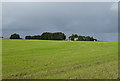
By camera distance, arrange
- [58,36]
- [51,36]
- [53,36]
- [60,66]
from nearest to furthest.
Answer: [60,66]
[53,36]
[51,36]
[58,36]

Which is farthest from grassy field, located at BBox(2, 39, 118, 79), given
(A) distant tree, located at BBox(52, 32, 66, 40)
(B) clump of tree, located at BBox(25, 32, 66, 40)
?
(A) distant tree, located at BBox(52, 32, 66, 40)

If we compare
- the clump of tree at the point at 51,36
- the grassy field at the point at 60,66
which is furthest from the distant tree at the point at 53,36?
the grassy field at the point at 60,66

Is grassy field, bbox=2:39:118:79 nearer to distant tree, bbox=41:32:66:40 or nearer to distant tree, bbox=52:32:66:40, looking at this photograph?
distant tree, bbox=41:32:66:40

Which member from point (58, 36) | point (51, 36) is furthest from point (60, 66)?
point (58, 36)

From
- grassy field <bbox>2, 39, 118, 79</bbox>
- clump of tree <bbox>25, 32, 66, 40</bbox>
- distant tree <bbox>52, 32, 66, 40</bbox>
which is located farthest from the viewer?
distant tree <bbox>52, 32, 66, 40</bbox>

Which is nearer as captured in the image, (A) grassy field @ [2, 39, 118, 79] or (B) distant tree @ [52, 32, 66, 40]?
(A) grassy field @ [2, 39, 118, 79]

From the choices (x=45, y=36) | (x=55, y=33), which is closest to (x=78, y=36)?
(x=55, y=33)

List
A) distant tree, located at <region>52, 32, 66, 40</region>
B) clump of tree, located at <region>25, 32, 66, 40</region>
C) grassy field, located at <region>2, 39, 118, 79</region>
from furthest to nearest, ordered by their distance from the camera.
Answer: distant tree, located at <region>52, 32, 66, 40</region> < clump of tree, located at <region>25, 32, 66, 40</region> < grassy field, located at <region>2, 39, 118, 79</region>

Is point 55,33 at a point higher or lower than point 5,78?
higher

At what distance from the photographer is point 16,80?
934 cm

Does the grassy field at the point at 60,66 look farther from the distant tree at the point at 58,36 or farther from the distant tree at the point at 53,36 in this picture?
the distant tree at the point at 58,36

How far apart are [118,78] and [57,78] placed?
12.5 feet

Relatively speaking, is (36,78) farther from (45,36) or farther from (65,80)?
(45,36)

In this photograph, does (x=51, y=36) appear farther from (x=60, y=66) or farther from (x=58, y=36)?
(x=60, y=66)
